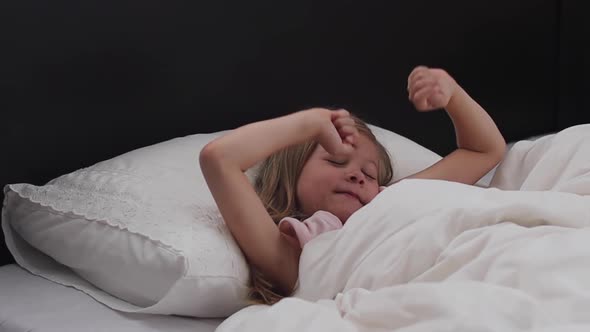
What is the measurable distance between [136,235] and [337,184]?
0.33 meters

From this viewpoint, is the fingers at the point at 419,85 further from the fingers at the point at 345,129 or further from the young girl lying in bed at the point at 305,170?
the fingers at the point at 345,129

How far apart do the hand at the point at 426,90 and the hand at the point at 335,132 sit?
11 cm

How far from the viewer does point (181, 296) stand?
4.22 feet

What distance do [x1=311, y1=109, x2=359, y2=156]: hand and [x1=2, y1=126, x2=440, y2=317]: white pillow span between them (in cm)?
20

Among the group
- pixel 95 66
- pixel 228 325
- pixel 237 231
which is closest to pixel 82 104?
pixel 95 66

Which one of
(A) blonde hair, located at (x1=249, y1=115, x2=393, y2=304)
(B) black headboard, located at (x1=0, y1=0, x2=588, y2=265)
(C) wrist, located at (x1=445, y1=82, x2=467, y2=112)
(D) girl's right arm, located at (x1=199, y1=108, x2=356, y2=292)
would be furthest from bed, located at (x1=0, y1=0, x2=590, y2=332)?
(C) wrist, located at (x1=445, y1=82, x2=467, y2=112)

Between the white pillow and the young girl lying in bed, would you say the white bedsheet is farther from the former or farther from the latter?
the young girl lying in bed

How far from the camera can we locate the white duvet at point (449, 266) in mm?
1015

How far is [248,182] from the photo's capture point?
4.52 ft

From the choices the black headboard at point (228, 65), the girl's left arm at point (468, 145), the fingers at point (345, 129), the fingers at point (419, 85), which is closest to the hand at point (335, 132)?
the fingers at point (345, 129)

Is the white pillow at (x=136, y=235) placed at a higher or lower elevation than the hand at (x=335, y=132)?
lower

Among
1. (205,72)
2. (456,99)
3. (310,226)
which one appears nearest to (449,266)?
(310,226)

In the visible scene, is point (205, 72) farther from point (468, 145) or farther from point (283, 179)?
point (468, 145)

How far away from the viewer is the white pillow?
1.31 metres
